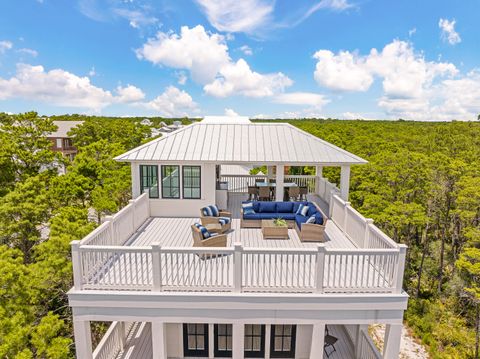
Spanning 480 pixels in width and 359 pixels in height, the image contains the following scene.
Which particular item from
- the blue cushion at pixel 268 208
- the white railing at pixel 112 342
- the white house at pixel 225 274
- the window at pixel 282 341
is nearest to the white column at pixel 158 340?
the white house at pixel 225 274

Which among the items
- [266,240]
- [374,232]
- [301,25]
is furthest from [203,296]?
[301,25]

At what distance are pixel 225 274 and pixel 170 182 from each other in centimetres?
582

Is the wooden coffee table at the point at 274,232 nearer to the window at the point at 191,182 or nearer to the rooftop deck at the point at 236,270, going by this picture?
the rooftop deck at the point at 236,270

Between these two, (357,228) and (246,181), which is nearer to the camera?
(357,228)

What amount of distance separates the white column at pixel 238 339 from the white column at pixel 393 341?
3.36 meters

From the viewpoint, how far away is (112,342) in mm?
7984

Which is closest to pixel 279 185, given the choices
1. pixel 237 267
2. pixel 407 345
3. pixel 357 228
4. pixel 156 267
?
pixel 357 228

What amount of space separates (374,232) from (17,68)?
25412mm

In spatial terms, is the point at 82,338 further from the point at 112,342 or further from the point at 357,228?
the point at 357,228

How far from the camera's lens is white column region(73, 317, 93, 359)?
6.50 m

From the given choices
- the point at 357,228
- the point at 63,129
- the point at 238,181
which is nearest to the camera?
the point at 357,228

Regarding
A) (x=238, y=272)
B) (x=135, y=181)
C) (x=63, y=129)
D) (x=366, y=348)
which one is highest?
(x=63, y=129)

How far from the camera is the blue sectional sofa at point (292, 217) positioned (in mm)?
9414

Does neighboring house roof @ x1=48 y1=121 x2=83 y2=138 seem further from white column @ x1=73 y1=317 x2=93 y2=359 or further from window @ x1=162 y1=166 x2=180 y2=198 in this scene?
white column @ x1=73 y1=317 x2=93 y2=359
